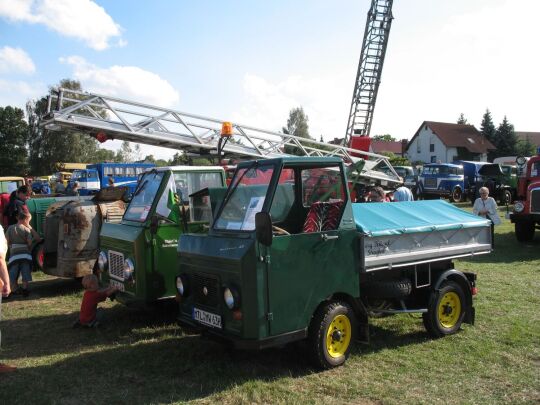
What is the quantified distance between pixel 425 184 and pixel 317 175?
25156 mm

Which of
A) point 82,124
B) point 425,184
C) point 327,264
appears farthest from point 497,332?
point 425,184

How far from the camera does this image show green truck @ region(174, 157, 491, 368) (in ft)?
14.2

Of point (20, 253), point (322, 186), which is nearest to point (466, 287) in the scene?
point (322, 186)

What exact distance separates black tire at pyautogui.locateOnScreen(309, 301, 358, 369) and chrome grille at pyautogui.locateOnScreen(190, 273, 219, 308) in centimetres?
99

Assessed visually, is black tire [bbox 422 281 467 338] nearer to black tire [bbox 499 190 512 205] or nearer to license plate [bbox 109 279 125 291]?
license plate [bbox 109 279 125 291]

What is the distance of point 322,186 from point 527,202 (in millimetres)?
9989

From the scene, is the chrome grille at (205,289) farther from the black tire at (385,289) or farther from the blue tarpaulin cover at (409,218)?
the black tire at (385,289)

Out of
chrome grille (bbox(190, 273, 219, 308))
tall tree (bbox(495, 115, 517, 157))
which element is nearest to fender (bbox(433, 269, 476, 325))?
chrome grille (bbox(190, 273, 219, 308))

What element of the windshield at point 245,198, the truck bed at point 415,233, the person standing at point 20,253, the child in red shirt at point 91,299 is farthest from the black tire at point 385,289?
the person standing at point 20,253

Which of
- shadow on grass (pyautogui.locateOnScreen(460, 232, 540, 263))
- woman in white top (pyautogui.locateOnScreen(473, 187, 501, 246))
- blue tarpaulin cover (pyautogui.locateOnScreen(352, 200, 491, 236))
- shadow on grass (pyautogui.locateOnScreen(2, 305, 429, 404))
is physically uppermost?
blue tarpaulin cover (pyautogui.locateOnScreen(352, 200, 491, 236))

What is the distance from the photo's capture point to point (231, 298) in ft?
14.3

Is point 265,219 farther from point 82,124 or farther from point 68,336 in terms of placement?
point 82,124

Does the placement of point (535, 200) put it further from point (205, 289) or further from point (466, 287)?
point (205, 289)

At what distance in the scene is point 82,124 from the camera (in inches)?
418
